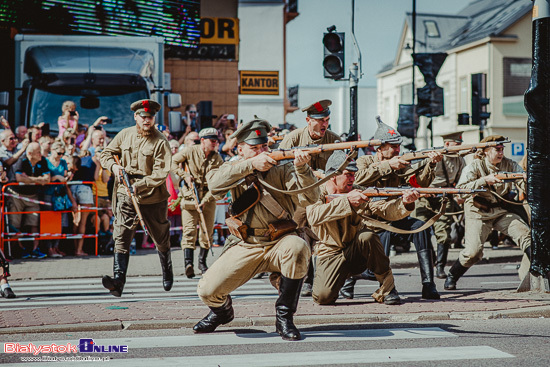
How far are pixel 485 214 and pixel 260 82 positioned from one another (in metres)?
27.3

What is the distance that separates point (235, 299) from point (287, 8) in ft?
103

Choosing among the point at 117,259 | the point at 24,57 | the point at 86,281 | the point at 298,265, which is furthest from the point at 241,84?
the point at 298,265

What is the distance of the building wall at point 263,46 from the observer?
36.8 metres

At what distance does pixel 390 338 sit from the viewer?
276 inches

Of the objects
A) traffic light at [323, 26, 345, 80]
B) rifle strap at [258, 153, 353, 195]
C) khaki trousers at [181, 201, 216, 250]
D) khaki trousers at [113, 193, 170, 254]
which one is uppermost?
traffic light at [323, 26, 345, 80]

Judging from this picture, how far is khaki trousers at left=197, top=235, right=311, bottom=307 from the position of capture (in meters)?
6.89

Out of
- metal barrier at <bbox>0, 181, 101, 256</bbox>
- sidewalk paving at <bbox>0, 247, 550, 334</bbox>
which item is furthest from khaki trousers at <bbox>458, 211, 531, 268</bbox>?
metal barrier at <bbox>0, 181, 101, 256</bbox>

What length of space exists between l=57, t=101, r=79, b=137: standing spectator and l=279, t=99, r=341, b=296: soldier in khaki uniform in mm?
7037

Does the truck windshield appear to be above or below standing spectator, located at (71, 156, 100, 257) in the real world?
above

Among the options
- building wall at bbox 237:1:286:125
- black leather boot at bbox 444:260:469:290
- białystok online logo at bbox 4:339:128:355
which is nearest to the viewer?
białystok online logo at bbox 4:339:128:355

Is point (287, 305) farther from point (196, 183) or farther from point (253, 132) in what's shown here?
point (196, 183)

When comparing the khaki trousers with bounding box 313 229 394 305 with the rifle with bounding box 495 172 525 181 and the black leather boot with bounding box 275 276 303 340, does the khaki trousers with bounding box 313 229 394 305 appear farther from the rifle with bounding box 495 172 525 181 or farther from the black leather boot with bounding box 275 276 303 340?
the rifle with bounding box 495 172 525 181

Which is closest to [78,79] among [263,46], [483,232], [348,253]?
[348,253]

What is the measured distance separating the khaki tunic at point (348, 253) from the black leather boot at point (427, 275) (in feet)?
1.89
